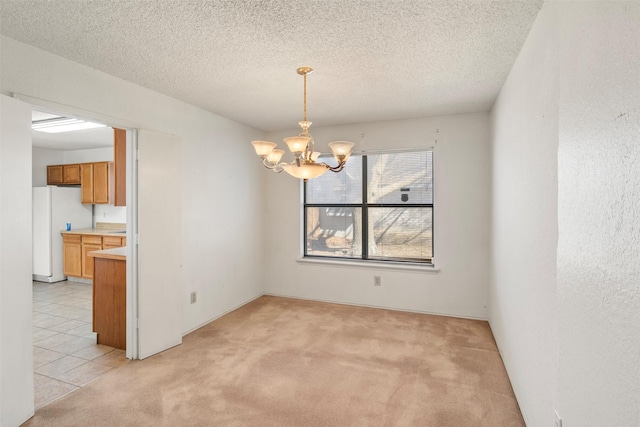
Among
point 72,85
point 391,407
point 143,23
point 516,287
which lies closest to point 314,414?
point 391,407

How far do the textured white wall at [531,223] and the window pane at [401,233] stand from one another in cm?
132

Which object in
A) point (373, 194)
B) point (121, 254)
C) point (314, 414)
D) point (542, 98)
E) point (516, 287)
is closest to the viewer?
point (542, 98)

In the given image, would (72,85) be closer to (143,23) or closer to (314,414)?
(143,23)

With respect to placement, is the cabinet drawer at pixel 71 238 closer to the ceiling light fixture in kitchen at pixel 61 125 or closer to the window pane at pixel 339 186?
the ceiling light fixture in kitchen at pixel 61 125

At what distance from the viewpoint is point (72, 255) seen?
5.82 m

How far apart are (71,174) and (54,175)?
0.53 m

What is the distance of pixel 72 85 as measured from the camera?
2.51 metres

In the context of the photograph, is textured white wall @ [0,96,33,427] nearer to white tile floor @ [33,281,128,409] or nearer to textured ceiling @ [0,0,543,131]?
white tile floor @ [33,281,128,409]

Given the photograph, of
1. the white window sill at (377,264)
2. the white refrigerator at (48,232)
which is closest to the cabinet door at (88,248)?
the white refrigerator at (48,232)

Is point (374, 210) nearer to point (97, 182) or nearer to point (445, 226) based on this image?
point (445, 226)

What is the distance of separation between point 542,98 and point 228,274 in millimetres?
3708

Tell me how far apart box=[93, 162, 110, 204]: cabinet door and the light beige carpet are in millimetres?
3727

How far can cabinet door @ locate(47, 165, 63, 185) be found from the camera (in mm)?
6368

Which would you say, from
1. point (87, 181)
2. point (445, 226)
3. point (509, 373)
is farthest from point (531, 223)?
point (87, 181)
